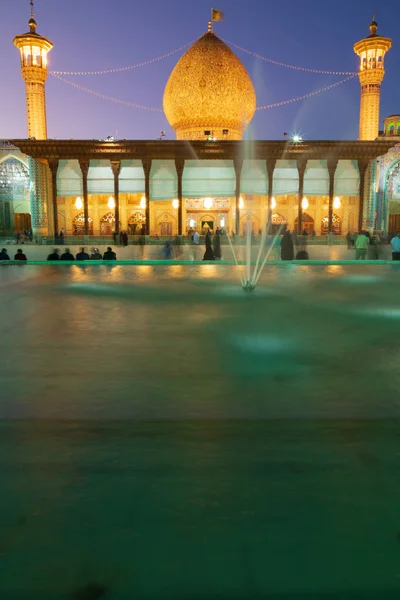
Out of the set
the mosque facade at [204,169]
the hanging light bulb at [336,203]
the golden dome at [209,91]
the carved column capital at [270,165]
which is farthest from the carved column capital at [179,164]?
the hanging light bulb at [336,203]

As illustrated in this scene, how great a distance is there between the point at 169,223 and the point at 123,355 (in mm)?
22725

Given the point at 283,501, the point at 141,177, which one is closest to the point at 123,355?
the point at 283,501

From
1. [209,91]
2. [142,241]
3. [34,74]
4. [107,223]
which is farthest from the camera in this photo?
[107,223]

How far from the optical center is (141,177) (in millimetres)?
23141

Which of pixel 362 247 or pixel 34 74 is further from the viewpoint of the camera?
pixel 34 74

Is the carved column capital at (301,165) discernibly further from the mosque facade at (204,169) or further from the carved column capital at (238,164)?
the carved column capital at (238,164)

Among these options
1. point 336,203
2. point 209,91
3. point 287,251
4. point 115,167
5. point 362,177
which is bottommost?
point 287,251

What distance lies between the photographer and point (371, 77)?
25141 millimetres

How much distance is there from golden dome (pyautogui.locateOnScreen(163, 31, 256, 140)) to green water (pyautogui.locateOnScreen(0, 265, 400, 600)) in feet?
71.9

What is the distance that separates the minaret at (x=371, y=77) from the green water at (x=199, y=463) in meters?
23.5

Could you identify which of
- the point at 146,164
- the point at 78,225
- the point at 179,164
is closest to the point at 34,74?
the point at 78,225

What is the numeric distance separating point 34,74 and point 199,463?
27285 millimetres

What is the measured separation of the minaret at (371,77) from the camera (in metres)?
25.1

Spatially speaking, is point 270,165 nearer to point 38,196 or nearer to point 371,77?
point 371,77
